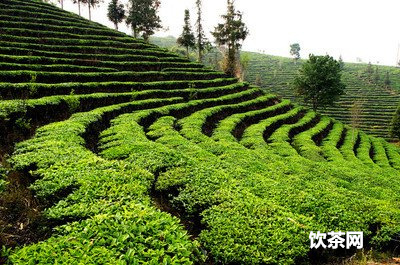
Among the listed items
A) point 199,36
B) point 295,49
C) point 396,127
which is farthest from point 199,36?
point 295,49

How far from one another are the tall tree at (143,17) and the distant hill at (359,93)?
30.6m

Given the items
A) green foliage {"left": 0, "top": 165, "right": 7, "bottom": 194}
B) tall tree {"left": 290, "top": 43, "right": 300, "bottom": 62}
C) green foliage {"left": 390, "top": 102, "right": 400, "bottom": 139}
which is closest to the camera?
green foliage {"left": 0, "top": 165, "right": 7, "bottom": 194}

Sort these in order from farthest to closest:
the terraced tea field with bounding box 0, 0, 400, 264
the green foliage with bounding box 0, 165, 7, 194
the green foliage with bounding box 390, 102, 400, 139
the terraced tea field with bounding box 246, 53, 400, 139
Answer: the terraced tea field with bounding box 246, 53, 400, 139 < the green foliage with bounding box 390, 102, 400, 139 < the green foliage with bounding box 0, 165, 7, 194 < the terraced tea field with bounding box 0, 0, 400, 264

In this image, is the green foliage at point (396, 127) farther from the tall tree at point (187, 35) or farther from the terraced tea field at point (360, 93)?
the tall tree at point (187, 35)

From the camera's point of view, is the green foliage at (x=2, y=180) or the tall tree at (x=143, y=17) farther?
the tall tree at (x=143, y=17)

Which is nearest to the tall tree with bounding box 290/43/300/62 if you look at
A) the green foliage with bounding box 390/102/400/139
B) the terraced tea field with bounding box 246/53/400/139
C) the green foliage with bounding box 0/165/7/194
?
the terraced tea field with bounding box 246/53/400/139

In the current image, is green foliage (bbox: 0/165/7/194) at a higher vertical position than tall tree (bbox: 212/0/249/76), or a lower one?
lower

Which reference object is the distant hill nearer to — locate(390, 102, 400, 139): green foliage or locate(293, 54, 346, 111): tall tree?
locate(390, 102, 400, 139): green foliage

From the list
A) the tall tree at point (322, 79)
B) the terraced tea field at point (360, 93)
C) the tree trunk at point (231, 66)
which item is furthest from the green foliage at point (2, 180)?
the terraced tea field at point (360, 93)

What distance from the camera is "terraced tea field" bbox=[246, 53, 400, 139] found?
189ft

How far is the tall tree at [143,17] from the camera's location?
46.6 meters

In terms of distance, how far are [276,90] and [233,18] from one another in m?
36.5

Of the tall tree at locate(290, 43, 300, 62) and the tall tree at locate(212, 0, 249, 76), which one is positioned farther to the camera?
the tall tree at locate(290, 43, 300, 62)

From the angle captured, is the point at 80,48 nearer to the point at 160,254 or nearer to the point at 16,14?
the point at 16,14
